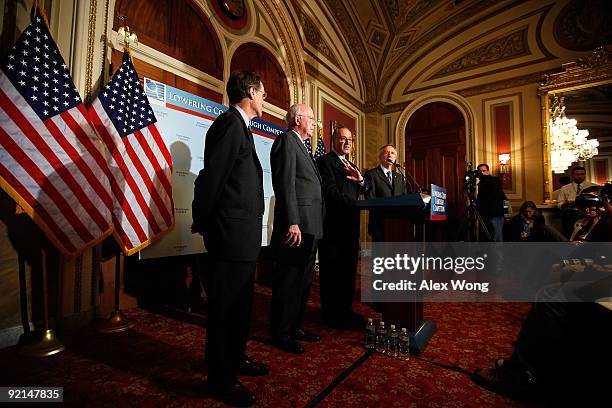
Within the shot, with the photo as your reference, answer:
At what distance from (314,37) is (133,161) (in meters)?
4.39

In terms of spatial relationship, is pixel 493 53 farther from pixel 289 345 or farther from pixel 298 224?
pixel 289 345

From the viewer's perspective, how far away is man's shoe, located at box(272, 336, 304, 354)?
176 centimetres

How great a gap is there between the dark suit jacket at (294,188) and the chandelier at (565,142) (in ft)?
18.3

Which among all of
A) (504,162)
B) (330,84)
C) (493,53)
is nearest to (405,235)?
(330,84)

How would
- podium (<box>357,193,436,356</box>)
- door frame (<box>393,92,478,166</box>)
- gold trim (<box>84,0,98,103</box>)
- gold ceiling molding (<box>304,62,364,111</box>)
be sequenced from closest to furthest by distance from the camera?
podium (<box>357,193,436,356</box>), gold trim (<box>84,0,98,103</box>), gold ceiling molding (<box>304,62,364,111</box>), door frame (<box>393,92,478,166</box>)

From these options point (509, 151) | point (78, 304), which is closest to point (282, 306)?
point (78, 304)

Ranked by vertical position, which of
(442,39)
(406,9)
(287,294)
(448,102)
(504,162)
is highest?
(406,9)

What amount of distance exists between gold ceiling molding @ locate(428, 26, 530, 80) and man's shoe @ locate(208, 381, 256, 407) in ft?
23.5

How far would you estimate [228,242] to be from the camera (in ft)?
4.00

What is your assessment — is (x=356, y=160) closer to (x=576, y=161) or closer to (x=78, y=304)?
(x=576, y=161)

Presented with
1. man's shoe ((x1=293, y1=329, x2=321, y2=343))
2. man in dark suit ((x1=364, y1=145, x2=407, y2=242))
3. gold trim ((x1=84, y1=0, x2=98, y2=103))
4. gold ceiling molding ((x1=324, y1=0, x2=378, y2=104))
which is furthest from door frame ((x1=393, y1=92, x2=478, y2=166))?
gold trim ((x1=84, y1=0, x2=98, y2=103))

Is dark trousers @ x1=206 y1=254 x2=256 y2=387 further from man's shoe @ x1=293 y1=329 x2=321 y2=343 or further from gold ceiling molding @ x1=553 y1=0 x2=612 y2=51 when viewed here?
gold ceiling molding @ x1=553 y1=0 x2=612 y2=51

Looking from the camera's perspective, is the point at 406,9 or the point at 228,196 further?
the point at 406,9

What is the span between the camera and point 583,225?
2275 millimetres
